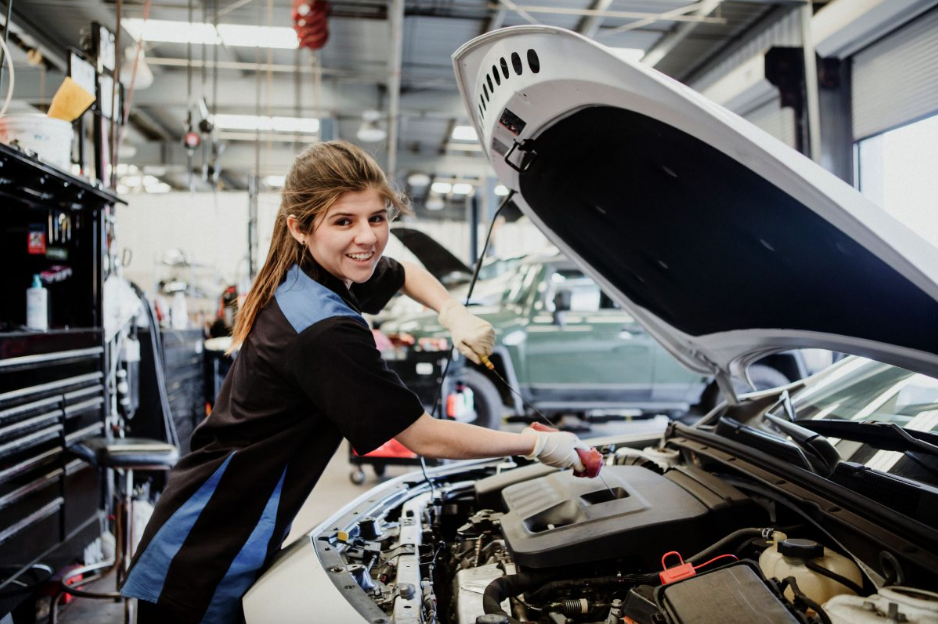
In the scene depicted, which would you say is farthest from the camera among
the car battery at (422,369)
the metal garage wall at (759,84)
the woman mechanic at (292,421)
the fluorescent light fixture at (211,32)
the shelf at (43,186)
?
the fluorescent light fixture at (211,32)

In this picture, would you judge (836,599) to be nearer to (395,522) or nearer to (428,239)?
(395,522)

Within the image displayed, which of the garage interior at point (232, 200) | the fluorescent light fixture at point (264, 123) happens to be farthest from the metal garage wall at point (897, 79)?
the fluorescent light fixture at point (264, 123)

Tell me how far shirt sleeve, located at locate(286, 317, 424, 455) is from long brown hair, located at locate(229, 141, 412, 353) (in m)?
0.25

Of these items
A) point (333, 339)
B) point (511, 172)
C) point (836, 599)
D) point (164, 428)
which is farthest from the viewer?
point (164, 428)

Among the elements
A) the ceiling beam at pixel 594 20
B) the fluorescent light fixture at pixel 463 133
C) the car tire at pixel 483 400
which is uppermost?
the fluorescent light fixture at pixel 463 133

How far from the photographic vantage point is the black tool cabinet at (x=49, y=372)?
2.26 metres

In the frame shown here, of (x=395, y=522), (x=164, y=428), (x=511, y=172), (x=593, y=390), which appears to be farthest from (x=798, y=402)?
(x=593, y=390)

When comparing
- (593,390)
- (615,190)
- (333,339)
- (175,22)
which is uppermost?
(175,22)

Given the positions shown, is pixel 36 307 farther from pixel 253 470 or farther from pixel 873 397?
pixel 873 397

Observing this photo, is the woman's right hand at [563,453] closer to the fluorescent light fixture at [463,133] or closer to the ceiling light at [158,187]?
the fluorescent light fixture at [463,133]

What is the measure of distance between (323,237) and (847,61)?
280 inches

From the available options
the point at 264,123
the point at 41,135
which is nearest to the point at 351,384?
the point at 41,135

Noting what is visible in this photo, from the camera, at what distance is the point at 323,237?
1.30m

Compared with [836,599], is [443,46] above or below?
above
